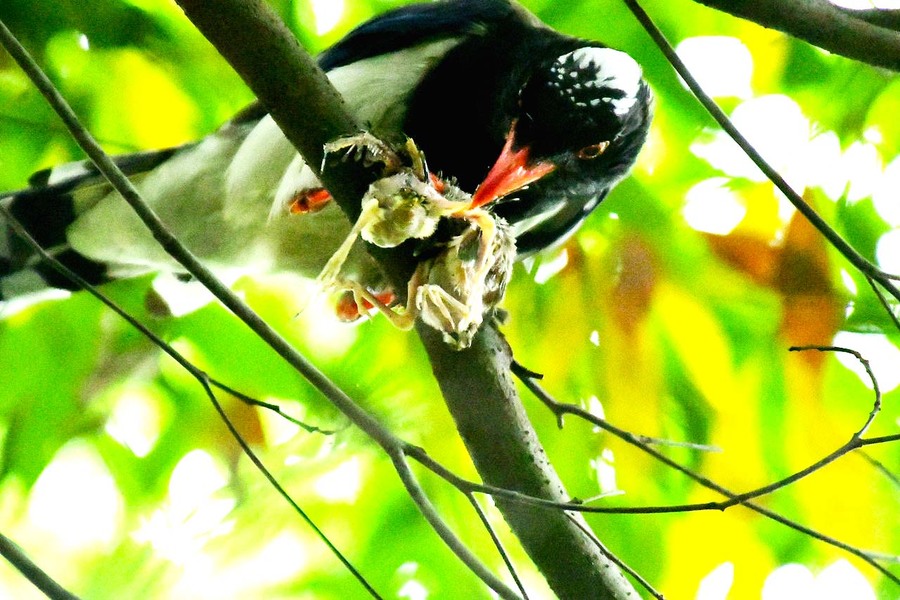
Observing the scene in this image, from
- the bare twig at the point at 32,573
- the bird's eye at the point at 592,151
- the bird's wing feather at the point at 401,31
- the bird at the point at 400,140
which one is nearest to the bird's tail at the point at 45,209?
the bird at the point at 400,140

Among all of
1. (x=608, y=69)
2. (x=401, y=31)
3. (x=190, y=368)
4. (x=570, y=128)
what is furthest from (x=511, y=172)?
(x=190, y=368)

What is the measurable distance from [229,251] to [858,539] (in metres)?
1.29

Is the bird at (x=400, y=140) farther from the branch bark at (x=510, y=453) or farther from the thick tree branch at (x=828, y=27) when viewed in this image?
the thick tree branch at (x=828, y=27)

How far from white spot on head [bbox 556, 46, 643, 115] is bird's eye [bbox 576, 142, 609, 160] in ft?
0.20

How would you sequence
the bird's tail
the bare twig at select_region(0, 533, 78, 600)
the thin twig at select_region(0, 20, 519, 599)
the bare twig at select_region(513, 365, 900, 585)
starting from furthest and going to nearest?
1. the bird's tail
2. the bare twig at select_region(513, 365, 900, 585)
3. the thin twig at select_region(0, 20, 519, 599)
4. the bare twig at select_region(0, 533, 78, 600)

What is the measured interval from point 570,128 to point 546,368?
0.45 meters

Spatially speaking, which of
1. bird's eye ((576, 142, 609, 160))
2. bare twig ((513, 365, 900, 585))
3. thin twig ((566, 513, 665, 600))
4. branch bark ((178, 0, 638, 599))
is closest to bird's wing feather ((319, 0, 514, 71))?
bird's eye ((576, 142, 609, 160))

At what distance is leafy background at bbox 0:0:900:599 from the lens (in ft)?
5.45

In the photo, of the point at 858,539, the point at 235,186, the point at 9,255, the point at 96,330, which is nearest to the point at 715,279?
the point at 858,539

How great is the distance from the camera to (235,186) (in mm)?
1782

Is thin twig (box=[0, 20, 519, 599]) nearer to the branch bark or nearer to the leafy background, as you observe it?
the branch bark

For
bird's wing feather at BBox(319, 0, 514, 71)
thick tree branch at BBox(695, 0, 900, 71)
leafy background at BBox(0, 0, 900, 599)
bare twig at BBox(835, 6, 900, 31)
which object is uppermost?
thick tree branch at BBox(695, 0, 900, 71)

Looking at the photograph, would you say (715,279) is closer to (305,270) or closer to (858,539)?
(858,539)

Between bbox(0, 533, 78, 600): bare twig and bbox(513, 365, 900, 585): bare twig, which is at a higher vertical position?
bbox(0, 533, 78, 600): bare twig
